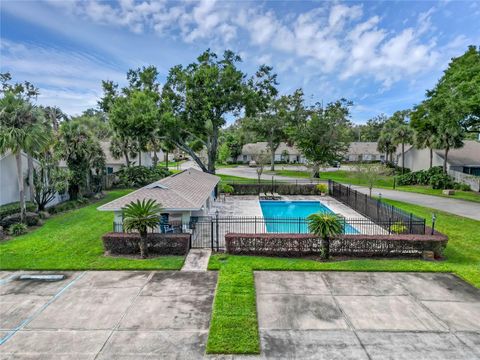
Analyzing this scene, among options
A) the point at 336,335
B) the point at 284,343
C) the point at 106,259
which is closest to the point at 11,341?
the point at 106,259

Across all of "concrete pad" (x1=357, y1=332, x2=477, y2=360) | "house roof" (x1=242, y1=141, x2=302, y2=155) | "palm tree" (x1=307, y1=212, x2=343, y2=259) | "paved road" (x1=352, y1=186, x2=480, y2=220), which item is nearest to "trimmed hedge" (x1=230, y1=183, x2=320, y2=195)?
"paved road" (x1=352, y1=186, x2=480, y2=220)

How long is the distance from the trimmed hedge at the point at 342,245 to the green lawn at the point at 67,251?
9.88ft

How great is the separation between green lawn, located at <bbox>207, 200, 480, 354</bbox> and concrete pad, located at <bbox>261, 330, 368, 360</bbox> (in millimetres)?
354

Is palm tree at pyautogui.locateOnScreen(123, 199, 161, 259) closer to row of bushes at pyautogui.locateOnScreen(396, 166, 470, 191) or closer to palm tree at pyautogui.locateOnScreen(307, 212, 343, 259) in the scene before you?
palm tree at pyautogui.locateOnScreen(307, 212, 343, 259)

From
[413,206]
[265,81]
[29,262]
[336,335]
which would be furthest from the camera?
[265,81]

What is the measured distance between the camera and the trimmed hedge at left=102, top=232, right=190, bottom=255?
13039mm

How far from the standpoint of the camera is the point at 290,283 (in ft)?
33.9

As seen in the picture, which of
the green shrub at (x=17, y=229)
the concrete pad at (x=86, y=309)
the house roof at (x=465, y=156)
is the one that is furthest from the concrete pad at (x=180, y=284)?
the house roof at (x=465, y=156)

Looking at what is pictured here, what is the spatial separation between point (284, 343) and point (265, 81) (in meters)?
31.4

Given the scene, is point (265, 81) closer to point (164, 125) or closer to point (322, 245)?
point (164, 125)

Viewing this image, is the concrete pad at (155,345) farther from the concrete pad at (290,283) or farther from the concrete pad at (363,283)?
the concrete pad at (363,283)

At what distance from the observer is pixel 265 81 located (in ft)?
113

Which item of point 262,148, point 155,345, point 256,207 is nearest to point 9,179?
point 256,207

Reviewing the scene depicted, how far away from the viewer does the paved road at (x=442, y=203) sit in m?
21.7
